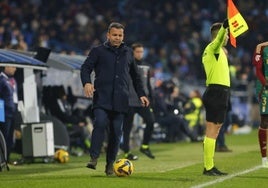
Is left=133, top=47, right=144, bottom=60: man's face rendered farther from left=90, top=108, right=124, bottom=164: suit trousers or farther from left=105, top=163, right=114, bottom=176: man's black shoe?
left=105, top=163, right=114, bottom=176: man's black shoe

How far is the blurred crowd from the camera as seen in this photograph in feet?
101

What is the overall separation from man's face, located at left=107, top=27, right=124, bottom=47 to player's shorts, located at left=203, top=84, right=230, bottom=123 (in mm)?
1482

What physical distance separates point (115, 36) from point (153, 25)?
72.6ft

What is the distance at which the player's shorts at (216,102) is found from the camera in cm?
1327

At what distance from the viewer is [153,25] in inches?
1377

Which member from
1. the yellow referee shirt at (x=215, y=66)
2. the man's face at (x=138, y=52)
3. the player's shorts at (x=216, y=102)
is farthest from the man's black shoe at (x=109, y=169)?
the man's face at (x=138, y=52)

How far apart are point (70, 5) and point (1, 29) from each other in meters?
8.50

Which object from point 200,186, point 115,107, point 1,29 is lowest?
point 200,186

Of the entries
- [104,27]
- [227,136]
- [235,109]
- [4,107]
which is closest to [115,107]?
[4,107]

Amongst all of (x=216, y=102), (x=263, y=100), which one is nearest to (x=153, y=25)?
(x=263, y=100)

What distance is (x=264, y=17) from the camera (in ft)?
116

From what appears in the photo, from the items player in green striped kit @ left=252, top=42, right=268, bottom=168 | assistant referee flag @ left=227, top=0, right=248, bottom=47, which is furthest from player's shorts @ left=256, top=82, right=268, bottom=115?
assistant referee flag @ left=227, top=0, right=248, bottom=47

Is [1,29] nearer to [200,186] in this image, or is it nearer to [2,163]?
[2,163]

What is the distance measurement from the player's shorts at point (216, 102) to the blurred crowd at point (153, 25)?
15.9 metres
